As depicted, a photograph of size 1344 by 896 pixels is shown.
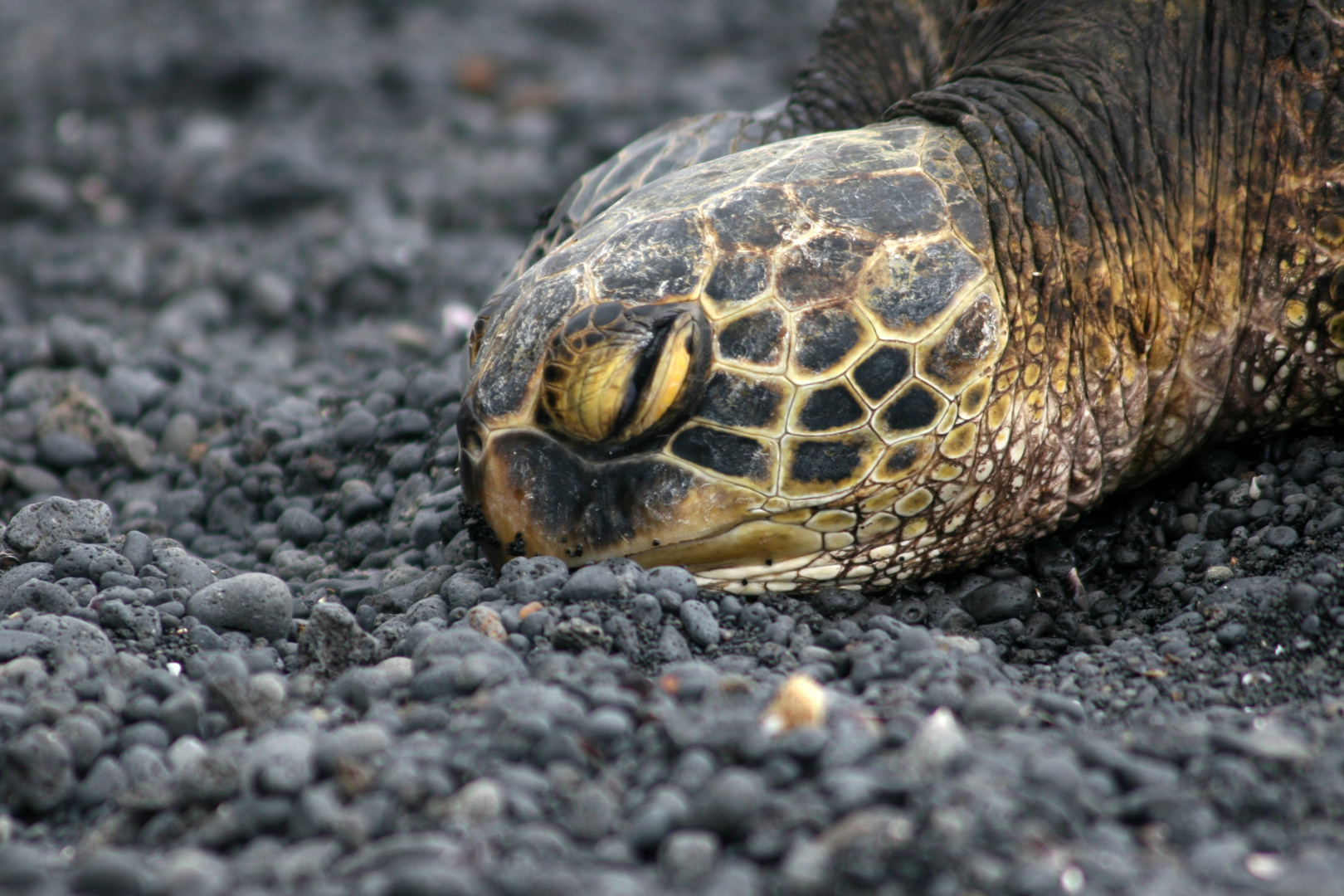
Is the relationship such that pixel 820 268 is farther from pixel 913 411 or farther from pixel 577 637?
pixel 577 637

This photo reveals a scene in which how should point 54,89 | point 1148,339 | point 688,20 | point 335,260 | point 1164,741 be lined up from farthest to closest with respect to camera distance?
point 688,20 < point 54,89 < point 335,260 < point 1148,339 < point 1164,741

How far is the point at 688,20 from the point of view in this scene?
24.7ft

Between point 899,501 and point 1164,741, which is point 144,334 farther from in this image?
point 1164,741

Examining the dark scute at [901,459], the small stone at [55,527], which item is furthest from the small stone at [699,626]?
the small stone at [55,527]

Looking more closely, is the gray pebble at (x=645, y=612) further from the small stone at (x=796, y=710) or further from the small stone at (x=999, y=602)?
the small stone at (x=999, y=602)

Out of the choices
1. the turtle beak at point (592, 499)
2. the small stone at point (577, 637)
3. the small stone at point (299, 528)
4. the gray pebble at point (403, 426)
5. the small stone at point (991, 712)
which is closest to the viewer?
the small stone at point (991, 712)

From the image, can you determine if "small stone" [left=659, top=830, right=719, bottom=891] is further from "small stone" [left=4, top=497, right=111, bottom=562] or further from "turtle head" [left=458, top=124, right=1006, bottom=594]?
"small stone" [left=4, top=497, right=111, bottom=562]

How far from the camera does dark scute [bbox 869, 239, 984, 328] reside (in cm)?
221

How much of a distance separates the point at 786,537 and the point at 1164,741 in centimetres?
83

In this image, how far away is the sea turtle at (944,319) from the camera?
7.08 feet

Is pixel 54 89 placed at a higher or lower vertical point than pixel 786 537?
higher

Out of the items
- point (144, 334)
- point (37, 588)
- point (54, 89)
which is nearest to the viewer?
point (37, 588)

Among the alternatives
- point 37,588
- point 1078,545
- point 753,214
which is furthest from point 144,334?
point 1078,545

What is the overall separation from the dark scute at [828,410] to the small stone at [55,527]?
60.0 inches
